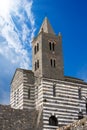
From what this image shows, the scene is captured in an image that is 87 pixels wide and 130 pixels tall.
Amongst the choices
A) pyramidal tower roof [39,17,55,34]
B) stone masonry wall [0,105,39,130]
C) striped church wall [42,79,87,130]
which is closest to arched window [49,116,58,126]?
striped church wall [42,79,87,130]

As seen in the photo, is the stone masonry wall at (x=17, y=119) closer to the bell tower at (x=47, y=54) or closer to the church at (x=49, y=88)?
Result: the church at (x=49, y=88)

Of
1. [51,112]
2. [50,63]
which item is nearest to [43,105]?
[51,112]

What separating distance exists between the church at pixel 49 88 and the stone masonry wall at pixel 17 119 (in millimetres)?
1069

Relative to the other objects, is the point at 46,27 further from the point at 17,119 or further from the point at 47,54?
the point at 17,119

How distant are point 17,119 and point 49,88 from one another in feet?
19.6

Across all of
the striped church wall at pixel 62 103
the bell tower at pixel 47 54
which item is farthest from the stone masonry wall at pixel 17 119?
the bell tower at pixel 47 54

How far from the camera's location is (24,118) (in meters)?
35.5

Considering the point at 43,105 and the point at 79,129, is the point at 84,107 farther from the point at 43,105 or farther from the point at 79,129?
the point at 79,129

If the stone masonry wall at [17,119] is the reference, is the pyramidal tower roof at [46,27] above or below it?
above

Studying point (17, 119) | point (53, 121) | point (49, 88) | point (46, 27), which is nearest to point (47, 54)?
point (46, 27)

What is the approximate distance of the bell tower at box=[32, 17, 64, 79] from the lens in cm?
3941

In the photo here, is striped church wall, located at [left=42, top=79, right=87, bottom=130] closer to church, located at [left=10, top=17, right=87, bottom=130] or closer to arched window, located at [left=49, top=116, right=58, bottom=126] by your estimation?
church, located at [left=10, top=17, right=87, bottom=130]

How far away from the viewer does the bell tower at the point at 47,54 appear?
39406 mm

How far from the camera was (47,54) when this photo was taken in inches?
1586
